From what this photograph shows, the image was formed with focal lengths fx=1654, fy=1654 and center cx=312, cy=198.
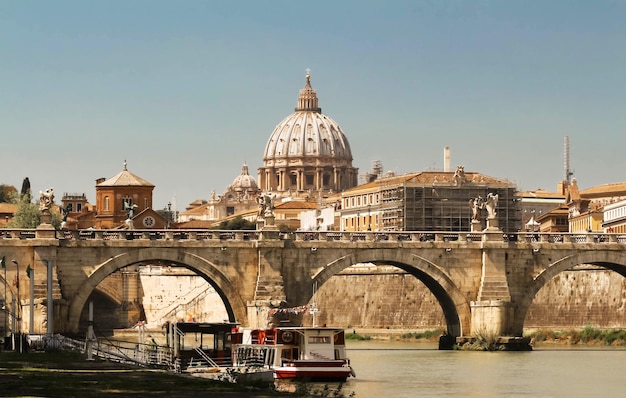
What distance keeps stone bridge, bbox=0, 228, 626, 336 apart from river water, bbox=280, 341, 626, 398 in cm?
320

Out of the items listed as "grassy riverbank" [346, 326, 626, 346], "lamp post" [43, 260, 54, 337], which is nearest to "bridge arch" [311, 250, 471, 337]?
"grassy riverbank" [346, 326, 626, 346]

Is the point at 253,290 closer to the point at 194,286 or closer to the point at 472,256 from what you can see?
the point at 472,256

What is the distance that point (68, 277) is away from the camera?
78.8 meters

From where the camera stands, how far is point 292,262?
81.2 meters

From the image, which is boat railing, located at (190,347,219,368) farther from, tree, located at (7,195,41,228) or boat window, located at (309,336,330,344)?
tree, located at (7,195,41,228)

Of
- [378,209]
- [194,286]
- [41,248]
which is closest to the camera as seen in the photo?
[41,248]

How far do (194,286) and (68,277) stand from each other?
4673 cm

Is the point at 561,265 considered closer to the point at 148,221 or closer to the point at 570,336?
the point at 570,336

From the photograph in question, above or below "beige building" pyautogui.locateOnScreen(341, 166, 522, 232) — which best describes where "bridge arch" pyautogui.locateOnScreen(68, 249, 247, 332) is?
below

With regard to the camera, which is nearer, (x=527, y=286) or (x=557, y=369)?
(x=557, y=369)

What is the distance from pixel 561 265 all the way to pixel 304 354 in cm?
2618

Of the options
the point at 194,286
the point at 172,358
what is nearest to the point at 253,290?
the point at 172,358

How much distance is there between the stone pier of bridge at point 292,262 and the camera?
7856 cm

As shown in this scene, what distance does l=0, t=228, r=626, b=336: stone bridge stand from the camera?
78.6m
